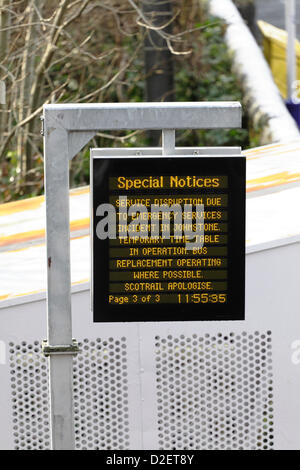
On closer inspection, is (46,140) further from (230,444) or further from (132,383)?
(230,444)

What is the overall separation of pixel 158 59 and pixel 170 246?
638 cm

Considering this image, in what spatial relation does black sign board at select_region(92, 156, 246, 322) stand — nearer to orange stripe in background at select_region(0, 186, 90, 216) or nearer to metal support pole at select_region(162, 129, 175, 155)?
metal support pole at select_region(162, 129, 175, 155)

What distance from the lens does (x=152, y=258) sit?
4.00m

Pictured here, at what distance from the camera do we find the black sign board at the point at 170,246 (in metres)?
3.92

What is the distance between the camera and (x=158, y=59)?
10.1 meters

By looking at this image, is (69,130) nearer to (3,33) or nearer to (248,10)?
(3,33)

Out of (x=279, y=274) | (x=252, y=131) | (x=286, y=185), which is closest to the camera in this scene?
(x=279, y=274)

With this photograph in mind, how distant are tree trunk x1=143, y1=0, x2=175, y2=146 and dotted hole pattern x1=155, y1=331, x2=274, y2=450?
17.1 ft

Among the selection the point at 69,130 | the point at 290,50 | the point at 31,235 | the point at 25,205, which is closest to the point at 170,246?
the point at 69,130

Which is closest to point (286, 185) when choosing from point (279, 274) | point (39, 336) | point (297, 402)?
point (279, 274)

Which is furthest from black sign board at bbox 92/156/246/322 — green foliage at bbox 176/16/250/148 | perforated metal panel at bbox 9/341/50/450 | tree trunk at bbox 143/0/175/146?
green foliage at bbox 176/16/250/148

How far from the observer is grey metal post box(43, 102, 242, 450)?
12.9ft

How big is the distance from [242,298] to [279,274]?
1.03m

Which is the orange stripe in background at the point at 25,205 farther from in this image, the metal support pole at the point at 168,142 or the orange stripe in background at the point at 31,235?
the metal support pole at the point at 168,142
